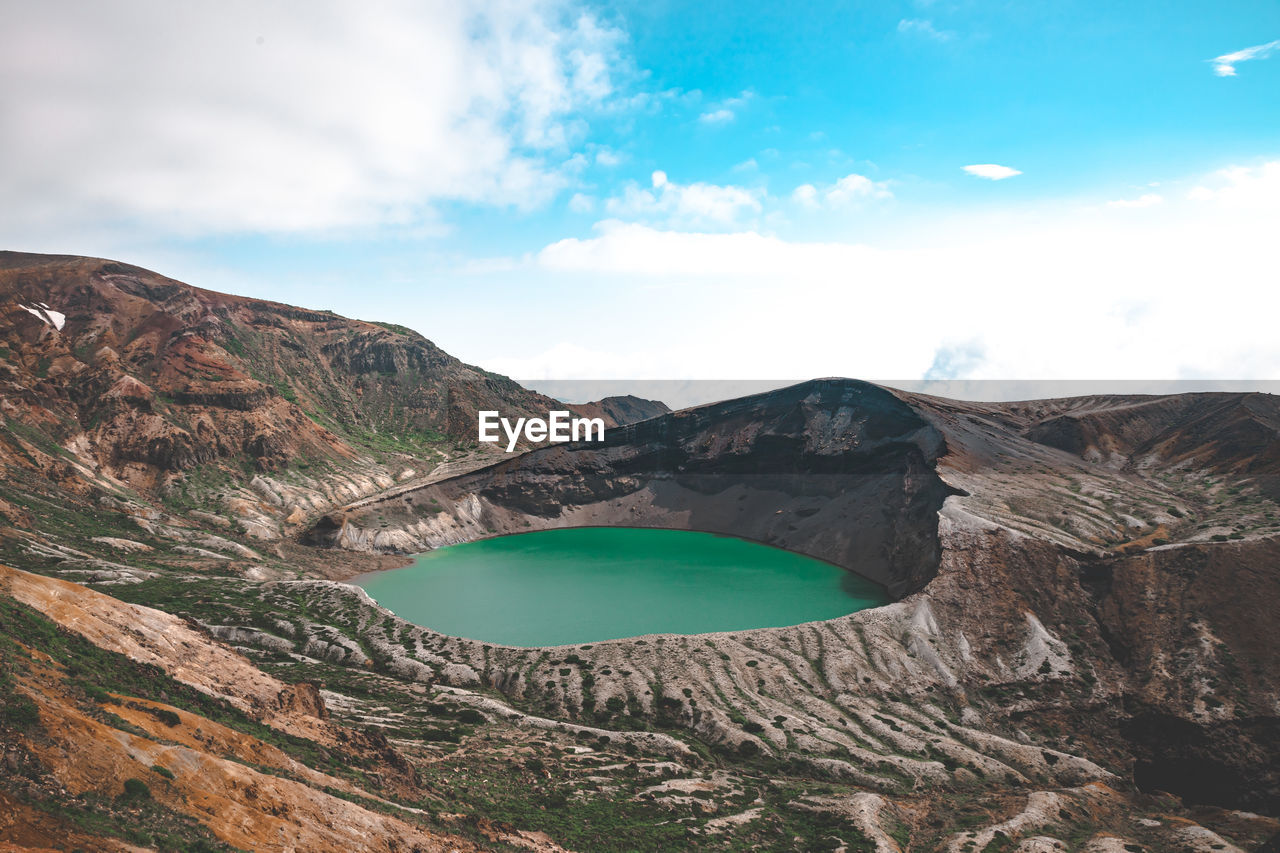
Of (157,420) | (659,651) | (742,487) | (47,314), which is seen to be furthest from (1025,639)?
(47,314)

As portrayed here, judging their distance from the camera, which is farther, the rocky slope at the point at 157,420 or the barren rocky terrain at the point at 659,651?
the rocky slope at the point at 157,420

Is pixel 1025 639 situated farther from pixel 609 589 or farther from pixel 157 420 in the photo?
pixel 157 420

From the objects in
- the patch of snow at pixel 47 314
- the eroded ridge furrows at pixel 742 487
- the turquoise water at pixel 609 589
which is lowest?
the turquoise water at pixel 609 589

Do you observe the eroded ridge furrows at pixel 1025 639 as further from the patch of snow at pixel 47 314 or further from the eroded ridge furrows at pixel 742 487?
the patch of snow at pixel 47 314

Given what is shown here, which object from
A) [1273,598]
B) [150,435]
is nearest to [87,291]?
[150,435]

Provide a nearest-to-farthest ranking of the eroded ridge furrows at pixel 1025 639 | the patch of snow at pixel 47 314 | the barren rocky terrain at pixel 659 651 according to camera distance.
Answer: the barren rocky terrain at pixel 659 651
the eroded ridge furrows at pixel 1025 639
the patch of snow at pixel 47 314

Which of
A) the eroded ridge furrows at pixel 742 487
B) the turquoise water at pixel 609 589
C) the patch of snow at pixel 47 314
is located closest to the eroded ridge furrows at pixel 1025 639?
the eroded ridge furrows at pixel 742 487

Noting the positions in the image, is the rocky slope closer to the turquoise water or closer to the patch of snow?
the patch of snow
